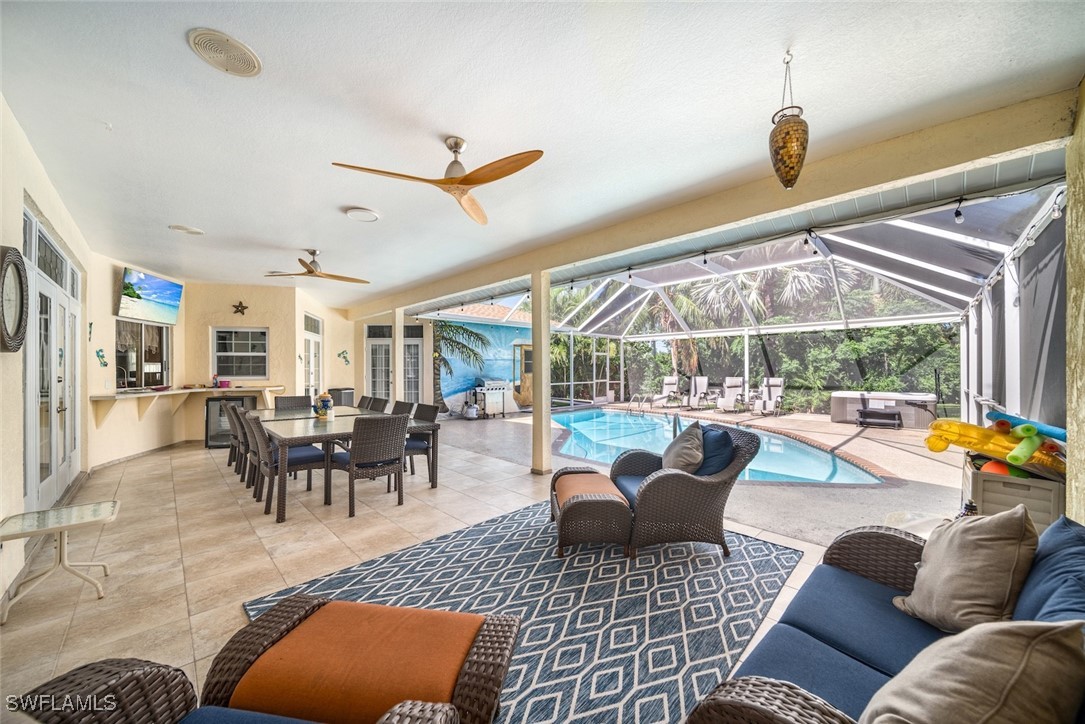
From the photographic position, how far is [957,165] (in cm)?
254

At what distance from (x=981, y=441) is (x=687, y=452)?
6.06ft

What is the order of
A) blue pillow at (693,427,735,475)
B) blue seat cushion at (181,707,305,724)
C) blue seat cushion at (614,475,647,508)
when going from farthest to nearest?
blue seat cushion at (614,475,647,508), blue pillow at (693,427,735,475), blue seat cushion at (181,707,305,724)

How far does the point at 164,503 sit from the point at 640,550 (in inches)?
178

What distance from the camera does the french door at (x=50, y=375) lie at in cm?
315

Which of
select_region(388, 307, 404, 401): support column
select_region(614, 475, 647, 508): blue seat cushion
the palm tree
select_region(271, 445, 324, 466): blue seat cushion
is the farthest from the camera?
the palm tree

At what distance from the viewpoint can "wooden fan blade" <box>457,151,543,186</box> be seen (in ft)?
7.38

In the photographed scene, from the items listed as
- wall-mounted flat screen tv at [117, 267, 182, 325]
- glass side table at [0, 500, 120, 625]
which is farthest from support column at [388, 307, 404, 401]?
glass side table at [0, 500, 120, 625]

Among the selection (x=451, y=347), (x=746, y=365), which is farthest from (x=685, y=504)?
(x=451, y=347)

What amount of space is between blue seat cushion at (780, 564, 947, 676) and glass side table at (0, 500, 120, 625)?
342cm

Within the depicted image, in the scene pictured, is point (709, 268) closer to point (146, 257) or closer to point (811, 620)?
point (811, 620)

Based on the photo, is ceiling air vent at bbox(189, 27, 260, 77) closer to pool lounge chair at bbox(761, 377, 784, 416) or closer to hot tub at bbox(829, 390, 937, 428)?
pool lounge chair at bbox(761, 377, 784, 416)

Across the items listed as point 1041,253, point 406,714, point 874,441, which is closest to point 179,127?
point 406,714

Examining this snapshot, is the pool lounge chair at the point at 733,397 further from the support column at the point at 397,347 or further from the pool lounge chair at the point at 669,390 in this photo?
the support column at the point at 397,347

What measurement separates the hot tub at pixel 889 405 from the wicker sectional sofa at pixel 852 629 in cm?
933
